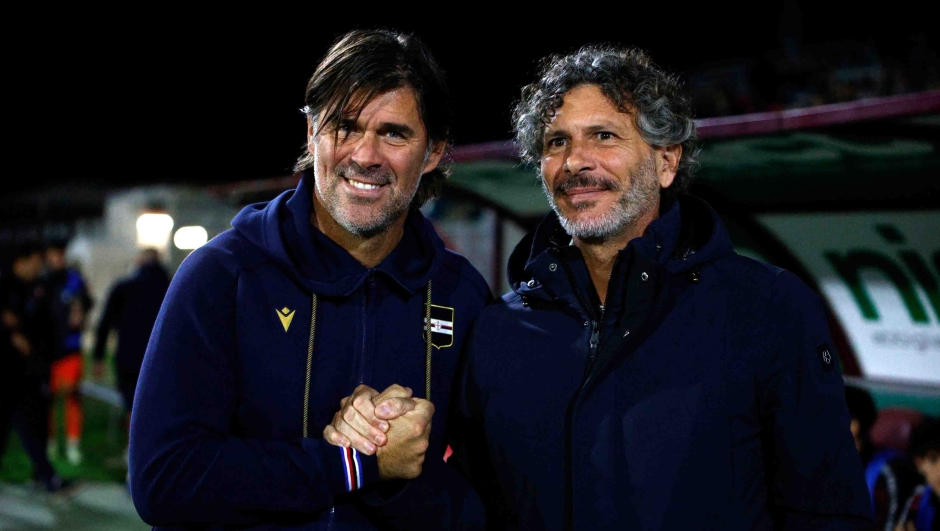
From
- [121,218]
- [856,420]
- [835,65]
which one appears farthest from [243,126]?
[856,420]

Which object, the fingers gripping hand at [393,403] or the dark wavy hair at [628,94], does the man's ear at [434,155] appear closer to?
the dark wavy hair at [628,94]

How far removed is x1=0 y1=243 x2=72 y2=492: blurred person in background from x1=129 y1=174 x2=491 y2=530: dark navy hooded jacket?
594 centimetres

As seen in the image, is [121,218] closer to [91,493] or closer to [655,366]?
[91,493]

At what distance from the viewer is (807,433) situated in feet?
5.63

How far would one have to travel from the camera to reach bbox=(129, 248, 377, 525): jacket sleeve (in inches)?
66.2

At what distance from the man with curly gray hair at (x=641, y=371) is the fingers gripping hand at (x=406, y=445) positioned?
22 centimetres

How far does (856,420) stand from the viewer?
4273mm

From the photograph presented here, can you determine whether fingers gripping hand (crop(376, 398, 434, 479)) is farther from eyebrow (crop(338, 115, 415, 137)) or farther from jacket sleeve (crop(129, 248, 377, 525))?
eyebrow (crop(338, 115, 415, 137))

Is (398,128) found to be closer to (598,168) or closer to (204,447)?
(598,168)

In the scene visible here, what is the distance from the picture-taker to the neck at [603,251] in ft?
6.72

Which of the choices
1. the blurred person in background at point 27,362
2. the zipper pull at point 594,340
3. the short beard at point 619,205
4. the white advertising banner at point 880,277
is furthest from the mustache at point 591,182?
the blurred person in background at point 27,362

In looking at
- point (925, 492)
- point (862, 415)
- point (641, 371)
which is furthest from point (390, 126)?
point (862, 415)

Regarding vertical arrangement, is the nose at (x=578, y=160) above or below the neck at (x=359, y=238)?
above

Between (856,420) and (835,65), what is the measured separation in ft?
33.0
